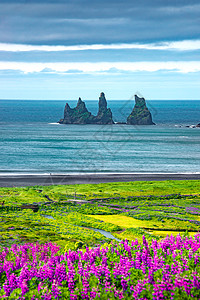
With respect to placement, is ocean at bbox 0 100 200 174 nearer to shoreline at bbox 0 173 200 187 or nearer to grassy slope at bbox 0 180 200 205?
shoreline at bbox 0 173 200 187

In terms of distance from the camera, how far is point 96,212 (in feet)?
147

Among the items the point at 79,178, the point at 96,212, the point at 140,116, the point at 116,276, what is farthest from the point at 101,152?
the point at 116,276

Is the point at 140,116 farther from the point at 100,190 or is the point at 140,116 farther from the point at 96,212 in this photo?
the point at 96,212

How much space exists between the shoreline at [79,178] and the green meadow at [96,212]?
519cm

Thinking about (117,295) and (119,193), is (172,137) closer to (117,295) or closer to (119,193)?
(119,193)

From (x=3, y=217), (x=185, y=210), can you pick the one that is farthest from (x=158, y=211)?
(x=3, y=217)

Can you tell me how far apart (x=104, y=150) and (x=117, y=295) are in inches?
4004

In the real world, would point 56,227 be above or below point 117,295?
below

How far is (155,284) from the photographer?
14.3 m

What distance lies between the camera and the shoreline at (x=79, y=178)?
65.4 metres

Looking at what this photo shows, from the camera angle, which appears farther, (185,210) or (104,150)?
(104,150)

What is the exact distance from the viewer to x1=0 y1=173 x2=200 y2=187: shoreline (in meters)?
65.4

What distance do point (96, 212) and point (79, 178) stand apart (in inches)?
989

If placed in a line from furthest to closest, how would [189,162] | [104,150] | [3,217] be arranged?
[104,150] < [189,162] < [3,217]
